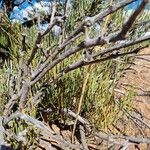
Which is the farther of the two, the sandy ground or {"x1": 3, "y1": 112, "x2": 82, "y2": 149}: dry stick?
the sandy ground

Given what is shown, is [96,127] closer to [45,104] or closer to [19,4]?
[45,104]

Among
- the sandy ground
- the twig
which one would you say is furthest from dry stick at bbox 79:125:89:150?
the sandy ground

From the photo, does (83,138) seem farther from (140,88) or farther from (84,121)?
(140,88)

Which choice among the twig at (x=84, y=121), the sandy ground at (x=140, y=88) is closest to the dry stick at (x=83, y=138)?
the twig at (x=84, y=121)

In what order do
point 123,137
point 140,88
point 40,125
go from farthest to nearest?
point 140,88, point 123,137, point 40,125

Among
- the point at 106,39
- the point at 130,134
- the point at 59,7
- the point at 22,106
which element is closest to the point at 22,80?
the point at 22,106

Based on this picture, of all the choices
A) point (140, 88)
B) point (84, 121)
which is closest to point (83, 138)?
point (84, 121)

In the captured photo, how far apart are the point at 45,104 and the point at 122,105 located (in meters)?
0.36

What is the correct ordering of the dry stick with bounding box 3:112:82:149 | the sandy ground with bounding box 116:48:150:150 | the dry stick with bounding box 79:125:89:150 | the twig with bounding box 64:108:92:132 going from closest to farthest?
the dry stick with bounding box 3:112:82:149, the dry stick with bounding box 79:125:89:150, the twig with bounding box 64:108:92:132, the sandy ground with bounding box 116:48:150:150

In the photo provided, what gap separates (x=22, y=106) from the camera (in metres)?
1.70

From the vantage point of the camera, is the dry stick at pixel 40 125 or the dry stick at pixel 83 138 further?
the dry stick at pixel 83 138

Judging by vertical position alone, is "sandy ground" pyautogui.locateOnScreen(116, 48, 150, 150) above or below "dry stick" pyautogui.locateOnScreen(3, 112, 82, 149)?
below

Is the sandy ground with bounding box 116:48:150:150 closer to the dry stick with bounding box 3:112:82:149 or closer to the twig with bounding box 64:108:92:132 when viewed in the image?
the twig with bounding box 64:108:92:132

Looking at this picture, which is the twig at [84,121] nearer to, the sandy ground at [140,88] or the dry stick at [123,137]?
the dry stick at [123,137]
